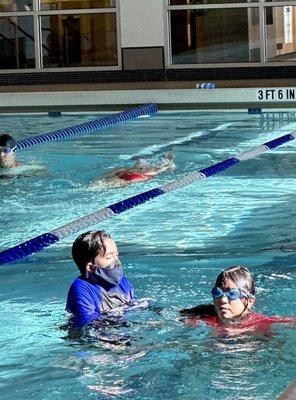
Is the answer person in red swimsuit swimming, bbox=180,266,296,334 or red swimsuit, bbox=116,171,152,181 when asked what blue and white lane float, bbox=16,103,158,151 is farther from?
person in red swimsuit swimming, bbox=180,266,296,334

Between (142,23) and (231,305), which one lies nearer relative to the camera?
(231,305)

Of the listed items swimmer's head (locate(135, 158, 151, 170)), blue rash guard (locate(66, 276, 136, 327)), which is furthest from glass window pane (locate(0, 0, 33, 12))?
blue rash guard (locate(66, 276, 136, 327))

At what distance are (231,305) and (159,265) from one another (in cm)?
186

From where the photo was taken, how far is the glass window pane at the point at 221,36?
1719cm

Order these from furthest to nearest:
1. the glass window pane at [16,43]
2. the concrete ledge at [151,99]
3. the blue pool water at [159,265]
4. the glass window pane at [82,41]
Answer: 1. the glass window pane at [16,43]
2. the glass window pane at [82,41]
3. the concrete ledge at [151,99]
4. the blue pool water at [159,265]

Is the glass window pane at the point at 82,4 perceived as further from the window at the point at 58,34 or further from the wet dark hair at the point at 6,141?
the wet dark hair at the point at 6,141

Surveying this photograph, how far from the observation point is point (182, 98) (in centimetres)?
1596

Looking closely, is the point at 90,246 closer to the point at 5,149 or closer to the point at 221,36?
the point at 5,149

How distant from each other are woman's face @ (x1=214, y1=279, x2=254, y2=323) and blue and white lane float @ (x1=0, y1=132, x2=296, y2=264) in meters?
1.88

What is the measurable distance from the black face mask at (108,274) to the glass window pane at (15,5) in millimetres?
13416

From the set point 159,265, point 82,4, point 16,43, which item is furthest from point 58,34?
point 159,265

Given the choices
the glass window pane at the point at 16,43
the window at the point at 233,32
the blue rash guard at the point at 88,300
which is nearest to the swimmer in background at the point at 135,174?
the blue rash guard at the point at 88,300

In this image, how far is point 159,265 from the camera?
22.9ft

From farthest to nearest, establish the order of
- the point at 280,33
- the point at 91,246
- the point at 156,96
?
the point at 280,33, the point at 156,96, the point at 91,246
